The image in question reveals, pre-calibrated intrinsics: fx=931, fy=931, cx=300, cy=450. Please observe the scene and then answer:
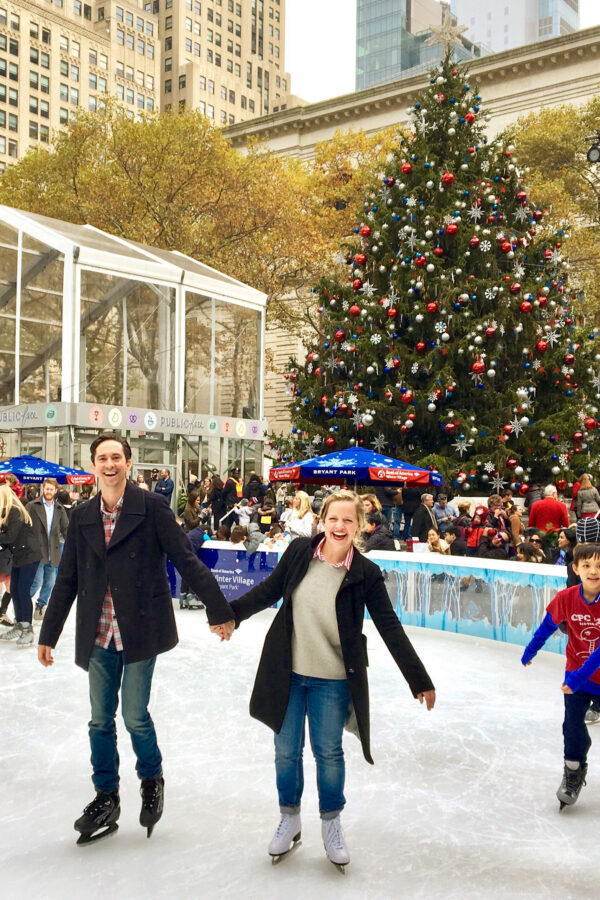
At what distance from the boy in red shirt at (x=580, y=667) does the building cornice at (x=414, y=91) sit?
33.2m

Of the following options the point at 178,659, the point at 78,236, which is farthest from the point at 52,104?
the point at 178,659

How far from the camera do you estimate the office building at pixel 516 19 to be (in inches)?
7367

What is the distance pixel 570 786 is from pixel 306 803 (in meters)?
1.25

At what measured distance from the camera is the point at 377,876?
3.51m

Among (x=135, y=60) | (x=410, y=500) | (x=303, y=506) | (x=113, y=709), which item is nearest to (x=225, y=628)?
(x=113, y=709)

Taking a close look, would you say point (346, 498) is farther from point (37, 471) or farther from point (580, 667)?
point (37, 471)

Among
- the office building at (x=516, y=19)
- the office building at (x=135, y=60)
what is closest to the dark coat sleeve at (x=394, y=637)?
the office building at (x=135, y=60)

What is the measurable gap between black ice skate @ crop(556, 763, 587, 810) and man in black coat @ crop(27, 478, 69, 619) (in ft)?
19.4

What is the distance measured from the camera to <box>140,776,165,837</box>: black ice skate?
154 inches

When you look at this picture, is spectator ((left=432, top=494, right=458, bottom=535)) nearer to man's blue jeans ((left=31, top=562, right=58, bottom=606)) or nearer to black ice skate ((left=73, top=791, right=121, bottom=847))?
man's blue jeans ((left=31, top=562, right=58, bottom=606))

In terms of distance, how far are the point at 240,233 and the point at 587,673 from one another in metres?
29.3

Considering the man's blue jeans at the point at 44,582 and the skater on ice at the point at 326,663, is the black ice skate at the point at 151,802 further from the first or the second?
the man's blue jeans at the point at 44,582

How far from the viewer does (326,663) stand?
3568mm

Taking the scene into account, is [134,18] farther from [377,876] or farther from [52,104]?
[377,876]
